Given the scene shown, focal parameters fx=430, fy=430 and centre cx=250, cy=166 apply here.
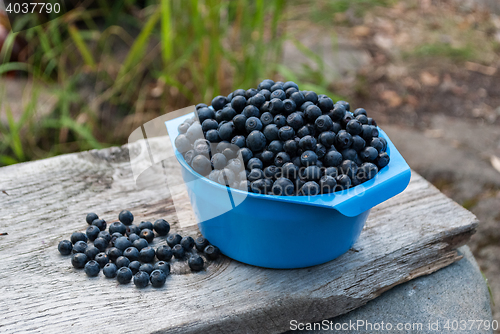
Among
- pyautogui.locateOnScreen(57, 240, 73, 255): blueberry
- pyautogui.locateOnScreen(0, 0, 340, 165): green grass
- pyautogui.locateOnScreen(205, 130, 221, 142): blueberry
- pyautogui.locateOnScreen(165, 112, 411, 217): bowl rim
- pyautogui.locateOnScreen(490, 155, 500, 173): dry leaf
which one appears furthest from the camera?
pyautogui.locateOnScreen(490, 155, 500, 173): dry leaf

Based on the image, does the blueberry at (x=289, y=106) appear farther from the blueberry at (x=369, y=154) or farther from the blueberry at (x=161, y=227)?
the blueberry at (x=161, y=227)

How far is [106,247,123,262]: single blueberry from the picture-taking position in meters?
1.03

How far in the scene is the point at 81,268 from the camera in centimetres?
104

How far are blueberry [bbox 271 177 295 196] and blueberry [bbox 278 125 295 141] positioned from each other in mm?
104

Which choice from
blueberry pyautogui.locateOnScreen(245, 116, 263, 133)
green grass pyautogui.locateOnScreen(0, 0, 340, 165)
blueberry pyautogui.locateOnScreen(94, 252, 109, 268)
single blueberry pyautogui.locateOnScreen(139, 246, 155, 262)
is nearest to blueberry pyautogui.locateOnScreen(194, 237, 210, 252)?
single blueberry pyautogui.locateOnScreen(139, 246, 155, 262)

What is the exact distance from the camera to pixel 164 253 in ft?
3.46

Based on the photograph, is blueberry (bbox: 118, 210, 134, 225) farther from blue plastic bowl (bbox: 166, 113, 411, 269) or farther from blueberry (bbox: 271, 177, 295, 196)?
blueberry (bbox: 271, 177, 295, 196)

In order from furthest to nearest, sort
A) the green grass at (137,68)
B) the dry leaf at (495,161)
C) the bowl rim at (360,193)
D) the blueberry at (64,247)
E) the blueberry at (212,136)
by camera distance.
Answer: the dry leaf at (495,161) < the green grass at (137,68) < the blueberry at (64,247) < the blueberry at (212,136) < the bowl rim at (360,193)

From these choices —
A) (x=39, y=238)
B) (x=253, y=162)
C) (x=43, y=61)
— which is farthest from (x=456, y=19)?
(x=39, y=238)

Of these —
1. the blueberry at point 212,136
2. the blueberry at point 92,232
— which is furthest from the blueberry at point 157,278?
the blueberry at point 212,136

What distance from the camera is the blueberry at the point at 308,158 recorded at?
0.90 metres

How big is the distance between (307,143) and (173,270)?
45cm

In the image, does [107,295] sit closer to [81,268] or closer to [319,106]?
[81,268]

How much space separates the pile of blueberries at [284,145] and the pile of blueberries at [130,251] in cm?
24
